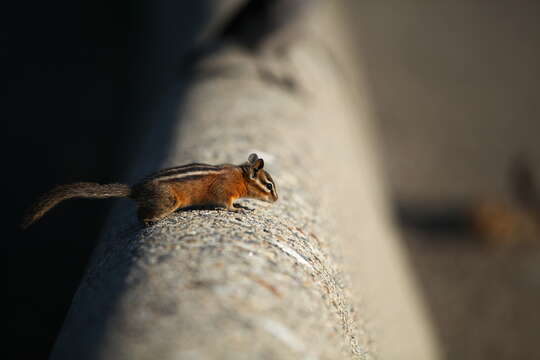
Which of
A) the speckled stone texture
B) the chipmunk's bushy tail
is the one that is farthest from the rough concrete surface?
the chipmunk's bushy tail

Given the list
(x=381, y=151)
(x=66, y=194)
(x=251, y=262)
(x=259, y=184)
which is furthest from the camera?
(x=381, y=151)

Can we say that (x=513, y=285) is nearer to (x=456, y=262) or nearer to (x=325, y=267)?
(x=456, y=262)

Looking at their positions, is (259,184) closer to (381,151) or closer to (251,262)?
(251,262)

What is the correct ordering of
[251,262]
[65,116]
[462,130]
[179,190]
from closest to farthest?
1. [251,262]
2. [179,190]
3. [65,116]
4. [462,130]

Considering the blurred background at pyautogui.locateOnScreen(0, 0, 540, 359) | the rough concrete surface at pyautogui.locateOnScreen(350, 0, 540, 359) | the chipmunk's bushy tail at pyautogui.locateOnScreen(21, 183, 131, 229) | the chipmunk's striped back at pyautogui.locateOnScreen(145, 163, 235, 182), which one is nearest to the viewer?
the chipmunk's bushy tail at pyautogui.locateOnScreen(21, 183, 131, 229)

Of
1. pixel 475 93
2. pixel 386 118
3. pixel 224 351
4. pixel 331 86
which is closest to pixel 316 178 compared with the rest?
pixel 224 351

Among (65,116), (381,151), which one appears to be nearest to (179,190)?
(65,116)

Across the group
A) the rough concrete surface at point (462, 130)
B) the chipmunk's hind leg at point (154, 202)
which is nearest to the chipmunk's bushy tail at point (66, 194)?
the chipmunk's hind leg at point (154, 202)

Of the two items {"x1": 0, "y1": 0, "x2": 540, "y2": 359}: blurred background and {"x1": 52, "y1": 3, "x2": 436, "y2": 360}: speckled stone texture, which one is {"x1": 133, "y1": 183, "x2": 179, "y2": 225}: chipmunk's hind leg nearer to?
{"x1": 52, "y1": 3, "x2": 436, "y2": 360}: speckled stone texture
